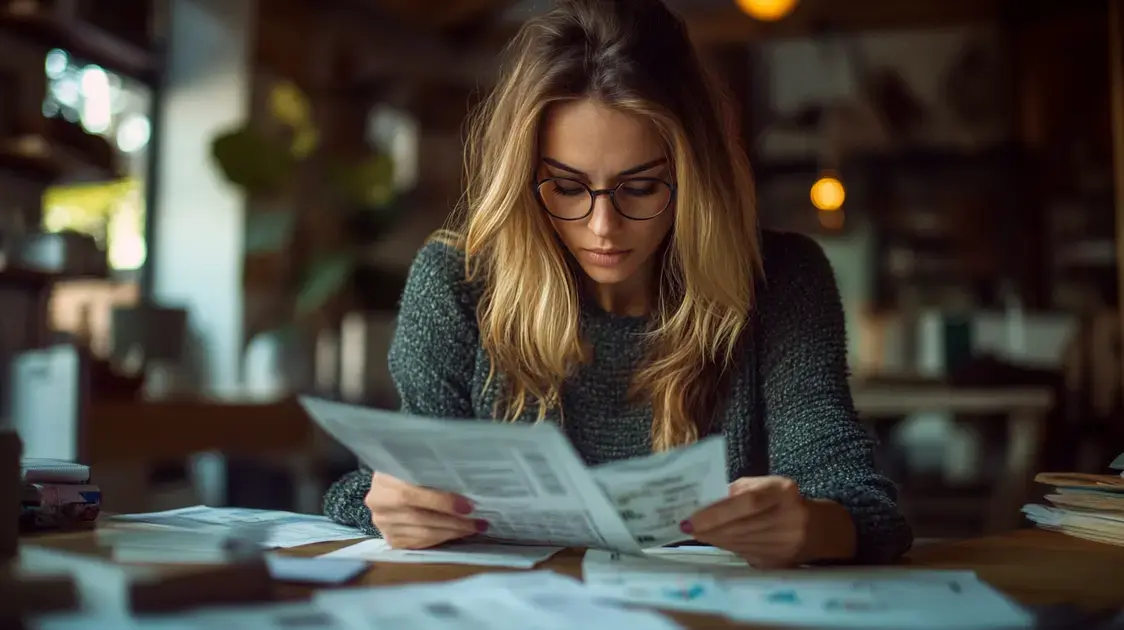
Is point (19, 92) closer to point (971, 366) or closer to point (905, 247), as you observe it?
point (971, 366)

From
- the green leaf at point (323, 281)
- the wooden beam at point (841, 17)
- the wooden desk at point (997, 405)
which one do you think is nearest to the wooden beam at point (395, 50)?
the green leaf at point (323, 281)

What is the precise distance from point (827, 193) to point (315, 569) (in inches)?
179

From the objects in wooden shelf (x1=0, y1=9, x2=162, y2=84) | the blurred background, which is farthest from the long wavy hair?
wooden shelf (x1=0, y1=9, x2=162, y2=84)

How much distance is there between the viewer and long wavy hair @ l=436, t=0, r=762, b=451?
4.35 feet

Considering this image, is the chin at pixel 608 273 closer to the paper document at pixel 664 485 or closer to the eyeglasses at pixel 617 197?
the eyeglasses at pixel 617 197

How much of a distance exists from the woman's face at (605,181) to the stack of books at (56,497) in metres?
0.63

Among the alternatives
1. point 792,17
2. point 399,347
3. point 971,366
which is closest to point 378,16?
point 792,17

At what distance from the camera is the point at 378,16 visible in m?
6.22

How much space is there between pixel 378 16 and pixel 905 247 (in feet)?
12.2

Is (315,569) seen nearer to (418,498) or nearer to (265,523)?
(418,498)

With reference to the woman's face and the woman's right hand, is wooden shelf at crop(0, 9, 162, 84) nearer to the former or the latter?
the woman's face

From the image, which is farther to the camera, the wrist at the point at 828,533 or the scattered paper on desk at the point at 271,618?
the wrist at the point at 828,533

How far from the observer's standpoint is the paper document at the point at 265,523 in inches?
44.0

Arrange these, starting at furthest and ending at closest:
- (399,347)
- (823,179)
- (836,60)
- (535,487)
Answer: (836,60)
(823,179)
(399,347)
(535,487)
